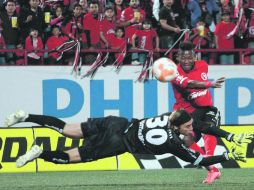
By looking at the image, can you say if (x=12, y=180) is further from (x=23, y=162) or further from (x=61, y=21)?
(x=61, y=21)

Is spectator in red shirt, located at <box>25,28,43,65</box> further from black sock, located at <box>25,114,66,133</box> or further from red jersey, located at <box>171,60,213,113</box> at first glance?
black sock, located at <box>25,114,66,133</box>

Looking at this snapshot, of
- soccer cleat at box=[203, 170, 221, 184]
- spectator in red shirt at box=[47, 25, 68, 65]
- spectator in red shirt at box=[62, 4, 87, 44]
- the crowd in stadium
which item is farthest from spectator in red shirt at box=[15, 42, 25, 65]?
soccer cleat at box=[203, 170, 221, 184]

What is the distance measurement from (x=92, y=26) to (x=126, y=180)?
554 cm

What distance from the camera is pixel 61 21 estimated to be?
18.8 m

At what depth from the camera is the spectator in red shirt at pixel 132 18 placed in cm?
1897

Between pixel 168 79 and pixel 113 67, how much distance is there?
18.5 ft

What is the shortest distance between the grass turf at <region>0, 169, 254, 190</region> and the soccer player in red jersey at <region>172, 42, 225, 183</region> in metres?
0.56

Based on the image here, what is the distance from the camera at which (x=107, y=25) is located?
1880 cm

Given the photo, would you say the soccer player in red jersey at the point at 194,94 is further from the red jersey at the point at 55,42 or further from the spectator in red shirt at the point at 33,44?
the spectator in red shirt at the point at 33,44

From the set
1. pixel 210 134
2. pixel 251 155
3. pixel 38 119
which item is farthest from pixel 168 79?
pixel 251 155

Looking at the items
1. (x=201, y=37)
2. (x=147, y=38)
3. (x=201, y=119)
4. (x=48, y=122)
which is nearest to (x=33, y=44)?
(x=147, y=38)

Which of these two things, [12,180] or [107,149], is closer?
[107,149]

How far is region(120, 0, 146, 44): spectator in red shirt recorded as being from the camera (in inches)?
747

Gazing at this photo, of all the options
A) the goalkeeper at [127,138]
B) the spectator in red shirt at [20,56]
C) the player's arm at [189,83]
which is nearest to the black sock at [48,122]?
the goalkeeper at [127,138]
